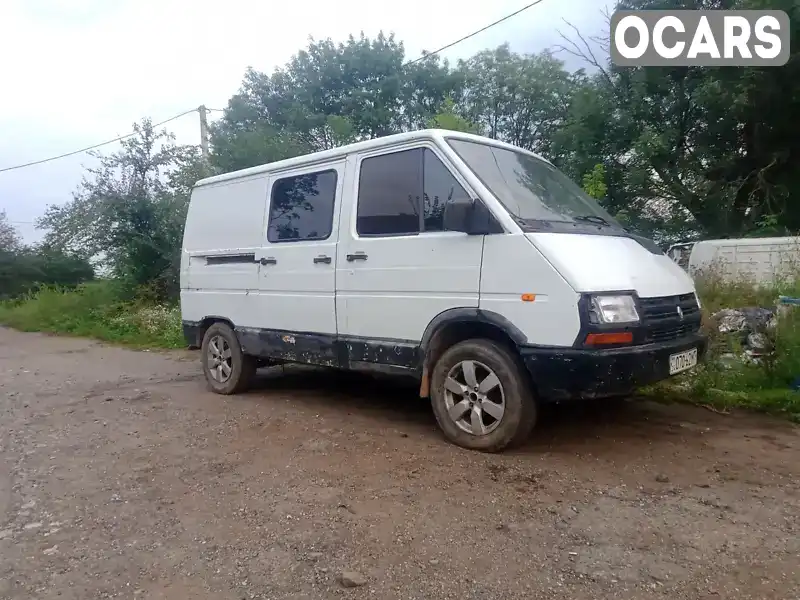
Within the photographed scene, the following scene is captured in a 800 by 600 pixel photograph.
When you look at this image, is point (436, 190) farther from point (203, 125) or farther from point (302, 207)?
point (203, 125)

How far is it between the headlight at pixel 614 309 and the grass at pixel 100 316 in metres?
9.22

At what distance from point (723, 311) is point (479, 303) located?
3718 mm

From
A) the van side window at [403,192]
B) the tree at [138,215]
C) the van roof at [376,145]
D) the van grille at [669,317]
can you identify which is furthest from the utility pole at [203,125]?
the van grille at [669,317]

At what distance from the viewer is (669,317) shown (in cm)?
426

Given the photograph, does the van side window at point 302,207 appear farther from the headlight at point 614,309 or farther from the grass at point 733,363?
the grass at point 733,363

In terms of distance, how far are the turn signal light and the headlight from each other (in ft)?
0.26

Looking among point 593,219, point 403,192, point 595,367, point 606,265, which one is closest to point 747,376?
point 593,219

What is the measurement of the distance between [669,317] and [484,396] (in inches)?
52.1

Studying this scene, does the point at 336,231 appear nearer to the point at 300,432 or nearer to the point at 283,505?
the point at 300,432

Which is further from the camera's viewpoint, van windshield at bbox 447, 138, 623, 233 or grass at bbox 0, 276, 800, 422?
grass at bbox 0, 276, 800, 422

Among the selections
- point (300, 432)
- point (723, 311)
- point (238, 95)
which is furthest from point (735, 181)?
point (238, 95)

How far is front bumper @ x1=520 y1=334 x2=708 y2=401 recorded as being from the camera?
12.8ft

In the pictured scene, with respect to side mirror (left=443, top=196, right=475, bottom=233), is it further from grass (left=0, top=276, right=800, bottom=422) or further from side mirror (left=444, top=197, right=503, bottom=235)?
grass (left=0, top=276, right=800, bottom=422)

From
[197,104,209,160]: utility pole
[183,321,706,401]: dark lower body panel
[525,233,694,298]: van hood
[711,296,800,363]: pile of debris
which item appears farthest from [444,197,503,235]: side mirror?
[197,104,209,160]: utility pole
